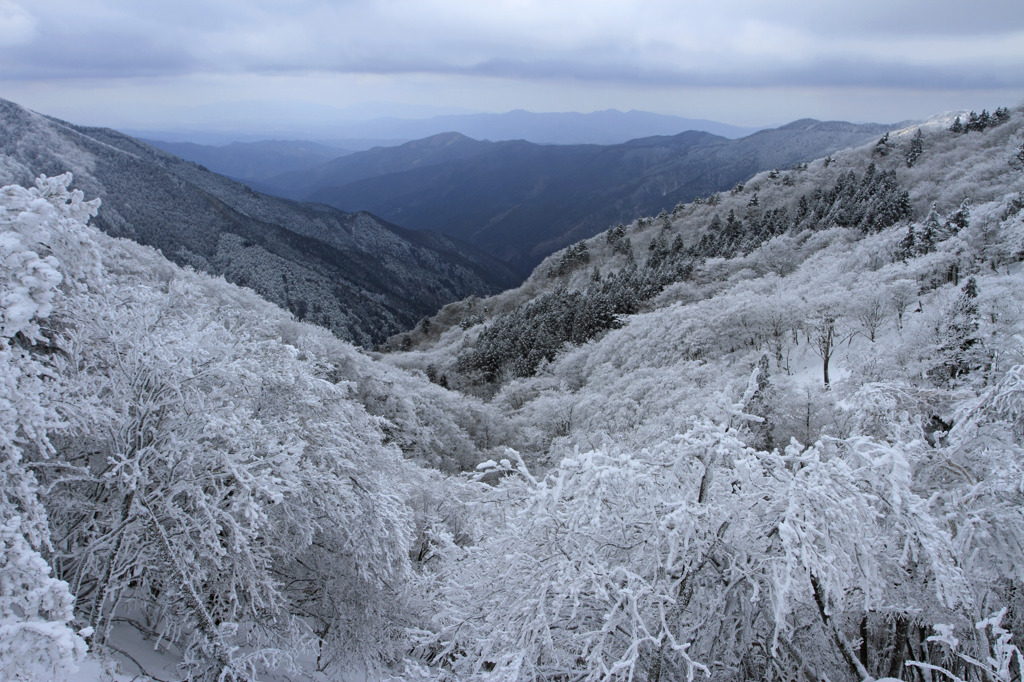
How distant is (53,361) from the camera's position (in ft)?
20.2

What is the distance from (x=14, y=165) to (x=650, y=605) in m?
209

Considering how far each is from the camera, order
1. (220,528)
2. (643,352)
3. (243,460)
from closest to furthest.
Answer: (220,528)
(243,460)
(643,352)

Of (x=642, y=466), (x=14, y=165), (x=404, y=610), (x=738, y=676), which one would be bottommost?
(x=404, y=610)

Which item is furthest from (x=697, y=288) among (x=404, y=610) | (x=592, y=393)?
(x=404, y=610)

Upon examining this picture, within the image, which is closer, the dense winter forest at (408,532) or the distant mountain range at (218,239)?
the dense winter forest at (408,532)

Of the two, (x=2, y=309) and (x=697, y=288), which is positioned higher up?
(x=2, y=309)

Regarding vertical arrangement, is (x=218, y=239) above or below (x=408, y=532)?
above

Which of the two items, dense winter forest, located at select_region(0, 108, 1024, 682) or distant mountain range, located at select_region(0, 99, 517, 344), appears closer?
dense winter forest, located at select_region(0, 108, 1024, 682)

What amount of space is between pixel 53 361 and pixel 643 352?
1363 inches

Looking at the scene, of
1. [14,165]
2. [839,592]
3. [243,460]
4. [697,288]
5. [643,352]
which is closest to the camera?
[839,592]

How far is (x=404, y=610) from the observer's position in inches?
372

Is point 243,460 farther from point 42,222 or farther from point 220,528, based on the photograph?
point 42,222

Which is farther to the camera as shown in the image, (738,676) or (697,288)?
(697,288)

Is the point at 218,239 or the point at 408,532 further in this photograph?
the point at 218,239
